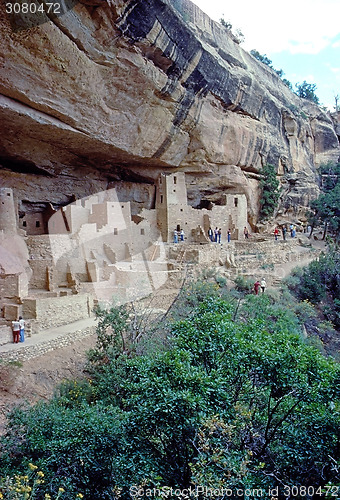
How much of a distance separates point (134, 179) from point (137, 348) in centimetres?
990

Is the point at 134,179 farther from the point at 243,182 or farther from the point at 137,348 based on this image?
the point at 137,348

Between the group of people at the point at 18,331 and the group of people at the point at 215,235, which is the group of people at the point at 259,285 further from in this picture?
the group of people at the point at 18,331

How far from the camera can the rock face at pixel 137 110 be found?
365 inches

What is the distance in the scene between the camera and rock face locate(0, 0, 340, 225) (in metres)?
9.27

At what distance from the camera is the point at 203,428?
4301mm

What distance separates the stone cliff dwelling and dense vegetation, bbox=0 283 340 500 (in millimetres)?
3844

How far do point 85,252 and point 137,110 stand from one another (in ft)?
15.8

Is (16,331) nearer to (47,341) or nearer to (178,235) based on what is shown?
(47,341)

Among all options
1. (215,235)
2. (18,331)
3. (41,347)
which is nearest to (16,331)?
(18,331)

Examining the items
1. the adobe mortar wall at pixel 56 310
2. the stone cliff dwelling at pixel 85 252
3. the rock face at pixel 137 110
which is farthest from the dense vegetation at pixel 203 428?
the rock face at pixel 137 110

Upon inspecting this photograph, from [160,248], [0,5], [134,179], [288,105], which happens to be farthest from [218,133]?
[0,5]

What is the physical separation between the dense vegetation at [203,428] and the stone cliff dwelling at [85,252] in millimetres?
3844

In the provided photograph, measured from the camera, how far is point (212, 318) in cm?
567

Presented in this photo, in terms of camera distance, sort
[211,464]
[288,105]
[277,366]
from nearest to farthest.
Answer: [211,464], [277,366], [288,105]
